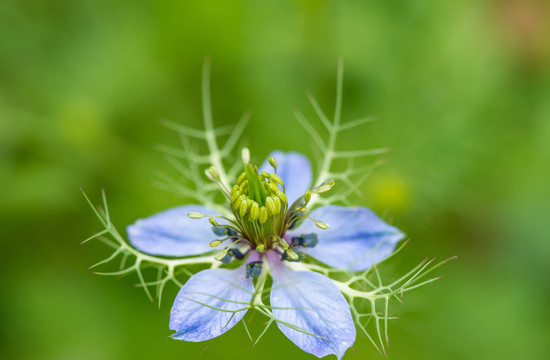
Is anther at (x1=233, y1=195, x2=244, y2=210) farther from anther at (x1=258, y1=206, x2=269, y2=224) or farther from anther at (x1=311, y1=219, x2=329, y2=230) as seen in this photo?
anther at (x1=311, y1=219, x2=329, y2=230)

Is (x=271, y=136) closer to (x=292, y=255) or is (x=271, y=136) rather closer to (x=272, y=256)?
(x=272, y=256)

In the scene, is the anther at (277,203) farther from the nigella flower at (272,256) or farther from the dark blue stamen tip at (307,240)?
the dark blue stamen tip at (307,240)

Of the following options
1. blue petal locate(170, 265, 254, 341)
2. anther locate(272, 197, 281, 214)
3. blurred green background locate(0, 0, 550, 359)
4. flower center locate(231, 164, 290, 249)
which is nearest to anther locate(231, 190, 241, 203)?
flower center locate(231, 164, 290, 249)

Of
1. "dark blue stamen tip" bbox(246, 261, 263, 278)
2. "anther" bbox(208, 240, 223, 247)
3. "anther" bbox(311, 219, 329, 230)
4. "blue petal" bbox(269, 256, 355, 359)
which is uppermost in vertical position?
"anther" bbox(311, 219, 329, 230)

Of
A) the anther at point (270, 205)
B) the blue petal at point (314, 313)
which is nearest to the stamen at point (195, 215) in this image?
the anther at point (270, 205)

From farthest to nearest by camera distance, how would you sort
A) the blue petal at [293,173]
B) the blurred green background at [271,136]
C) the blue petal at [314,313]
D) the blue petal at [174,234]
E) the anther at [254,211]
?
the blurred green background at [271,136] < the blue petal at [293,173] < the blue petal at [174,234] < the anther at [254,211] < the blue petal at [314,313]

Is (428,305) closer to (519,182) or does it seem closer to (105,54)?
(519,182)

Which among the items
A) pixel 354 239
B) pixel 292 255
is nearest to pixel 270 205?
pixel 292 255
